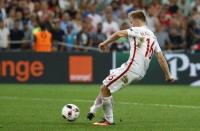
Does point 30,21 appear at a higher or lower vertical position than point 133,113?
higher

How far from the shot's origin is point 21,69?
26.0m

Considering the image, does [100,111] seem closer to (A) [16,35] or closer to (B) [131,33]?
(B) [131,33]

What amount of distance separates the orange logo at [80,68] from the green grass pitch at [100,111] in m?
1.08

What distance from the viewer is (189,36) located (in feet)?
92.1

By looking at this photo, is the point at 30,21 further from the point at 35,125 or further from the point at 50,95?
the point at 35,125

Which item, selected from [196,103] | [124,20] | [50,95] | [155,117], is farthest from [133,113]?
[124,20]

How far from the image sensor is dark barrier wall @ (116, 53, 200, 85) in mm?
26125

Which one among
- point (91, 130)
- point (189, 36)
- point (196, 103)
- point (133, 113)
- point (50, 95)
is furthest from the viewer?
point (189, 36)

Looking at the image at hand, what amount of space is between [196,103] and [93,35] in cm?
986

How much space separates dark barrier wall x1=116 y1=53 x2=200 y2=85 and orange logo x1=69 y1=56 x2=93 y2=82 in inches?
41.4

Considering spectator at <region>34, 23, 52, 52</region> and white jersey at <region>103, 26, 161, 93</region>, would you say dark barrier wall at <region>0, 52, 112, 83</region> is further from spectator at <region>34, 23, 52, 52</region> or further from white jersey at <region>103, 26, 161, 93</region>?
white jersey at <region>103, 26, 161, 93</region>

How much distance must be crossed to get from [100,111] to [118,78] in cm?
340

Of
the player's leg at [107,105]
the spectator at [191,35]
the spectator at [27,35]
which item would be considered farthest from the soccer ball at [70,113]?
the spectator at [191,35]

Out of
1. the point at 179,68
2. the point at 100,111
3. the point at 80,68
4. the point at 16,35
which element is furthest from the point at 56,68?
the point at 100,111
